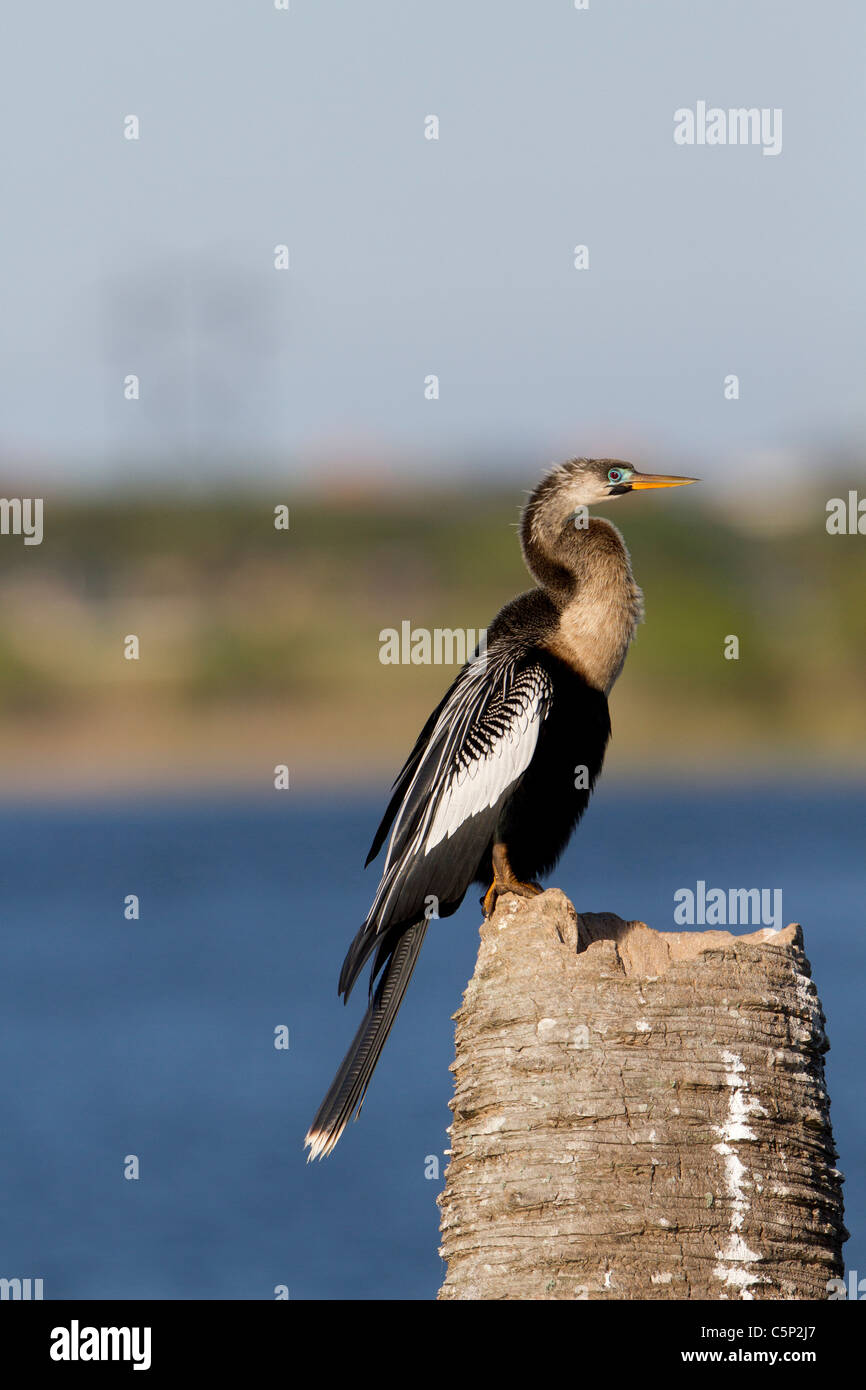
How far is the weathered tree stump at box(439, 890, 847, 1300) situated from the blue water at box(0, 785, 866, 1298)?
1400 centimetres

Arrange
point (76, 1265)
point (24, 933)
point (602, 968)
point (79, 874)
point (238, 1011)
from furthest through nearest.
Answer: point (79, 874)
point (24, 933)
point (238, 1011)
point (76, 1265)
point (602, 968)

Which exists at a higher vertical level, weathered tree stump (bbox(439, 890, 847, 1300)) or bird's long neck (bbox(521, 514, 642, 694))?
bird's long neck (bbox(521, 514, 642, 694))

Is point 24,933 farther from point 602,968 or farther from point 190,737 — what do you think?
point 602,968

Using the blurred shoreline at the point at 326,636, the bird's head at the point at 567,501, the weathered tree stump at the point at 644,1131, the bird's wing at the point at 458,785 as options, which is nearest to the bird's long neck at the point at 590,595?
the bird's head at the point at 567,501

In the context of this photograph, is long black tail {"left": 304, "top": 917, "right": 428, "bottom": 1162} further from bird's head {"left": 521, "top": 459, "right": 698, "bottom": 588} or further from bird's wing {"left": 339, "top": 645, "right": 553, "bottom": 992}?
bird's head {"left": 521, "top": 459, "right": 698, "bottom": 588}

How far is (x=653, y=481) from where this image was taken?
346 inches

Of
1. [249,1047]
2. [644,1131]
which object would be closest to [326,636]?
[249,1047]

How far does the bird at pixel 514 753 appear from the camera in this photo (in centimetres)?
741

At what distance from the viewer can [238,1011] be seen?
37.5m

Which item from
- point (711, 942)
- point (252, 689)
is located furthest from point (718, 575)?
point (711, 942)

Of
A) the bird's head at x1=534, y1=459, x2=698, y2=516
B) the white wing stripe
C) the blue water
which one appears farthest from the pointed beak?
the blue water

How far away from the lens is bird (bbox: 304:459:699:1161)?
7406 millimetres
